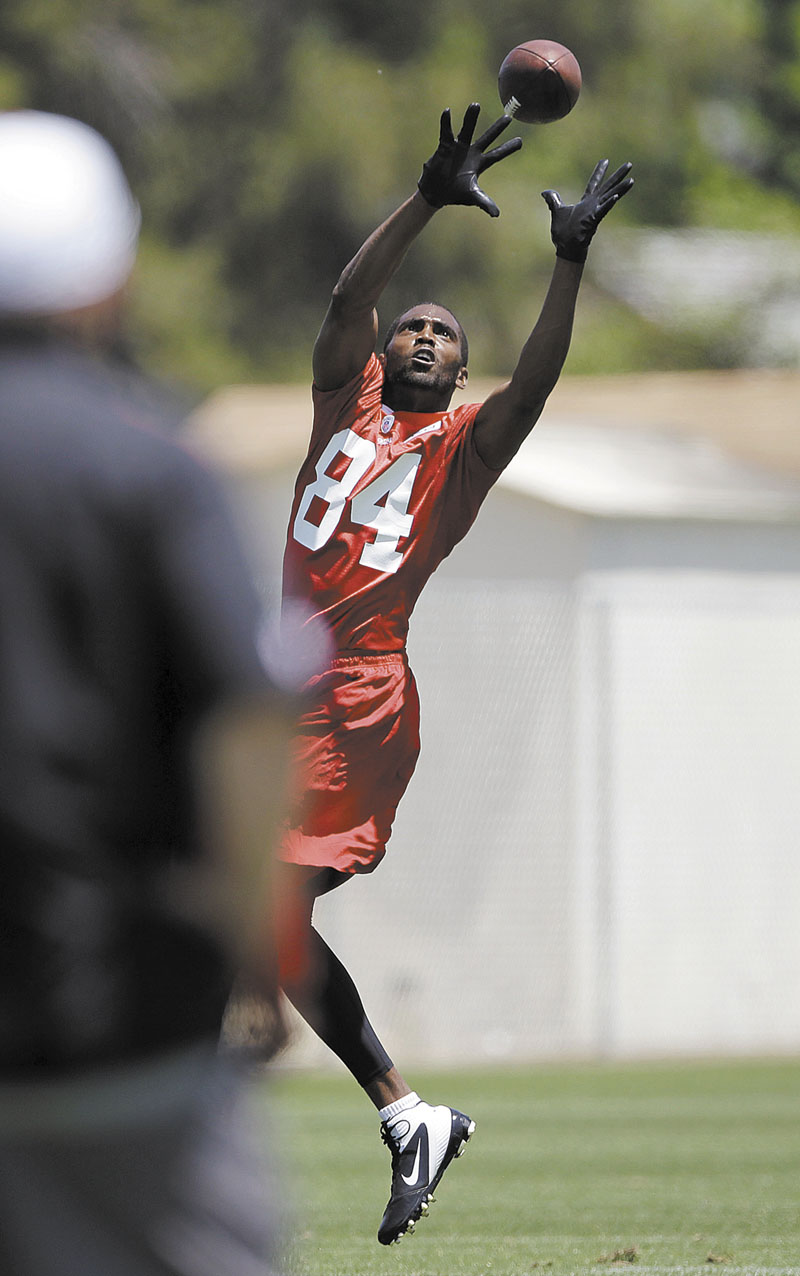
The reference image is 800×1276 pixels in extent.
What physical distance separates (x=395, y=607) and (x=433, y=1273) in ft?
5.29

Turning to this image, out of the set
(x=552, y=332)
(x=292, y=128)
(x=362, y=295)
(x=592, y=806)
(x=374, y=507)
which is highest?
(x=292, y=128)

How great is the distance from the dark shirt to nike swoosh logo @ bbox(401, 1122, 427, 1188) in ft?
9.33


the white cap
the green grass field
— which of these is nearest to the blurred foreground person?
the white cap

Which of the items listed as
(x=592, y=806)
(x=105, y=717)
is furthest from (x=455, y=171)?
(x=592, y=806)

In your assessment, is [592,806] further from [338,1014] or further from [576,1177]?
[338,1014]

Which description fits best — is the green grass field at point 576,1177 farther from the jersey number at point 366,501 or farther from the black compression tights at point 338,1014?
the jersey number at point 366,501

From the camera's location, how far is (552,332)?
484 centimetres

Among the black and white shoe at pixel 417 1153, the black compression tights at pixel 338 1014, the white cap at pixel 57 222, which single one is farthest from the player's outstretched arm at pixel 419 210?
the white cap at pixel 57 222

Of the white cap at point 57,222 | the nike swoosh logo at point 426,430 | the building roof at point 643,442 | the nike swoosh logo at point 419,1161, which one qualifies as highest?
the building roof at point 643,442

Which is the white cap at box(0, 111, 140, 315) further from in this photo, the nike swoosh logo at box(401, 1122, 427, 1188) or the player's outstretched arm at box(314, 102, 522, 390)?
the nike swoosh logo at box(401, 1122, 427, 1188)

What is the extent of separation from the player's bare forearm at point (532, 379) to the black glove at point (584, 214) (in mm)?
34

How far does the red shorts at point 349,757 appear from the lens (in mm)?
5027

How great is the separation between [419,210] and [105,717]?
290 centimetres

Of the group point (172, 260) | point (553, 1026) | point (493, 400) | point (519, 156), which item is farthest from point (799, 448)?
point (519, 156)
